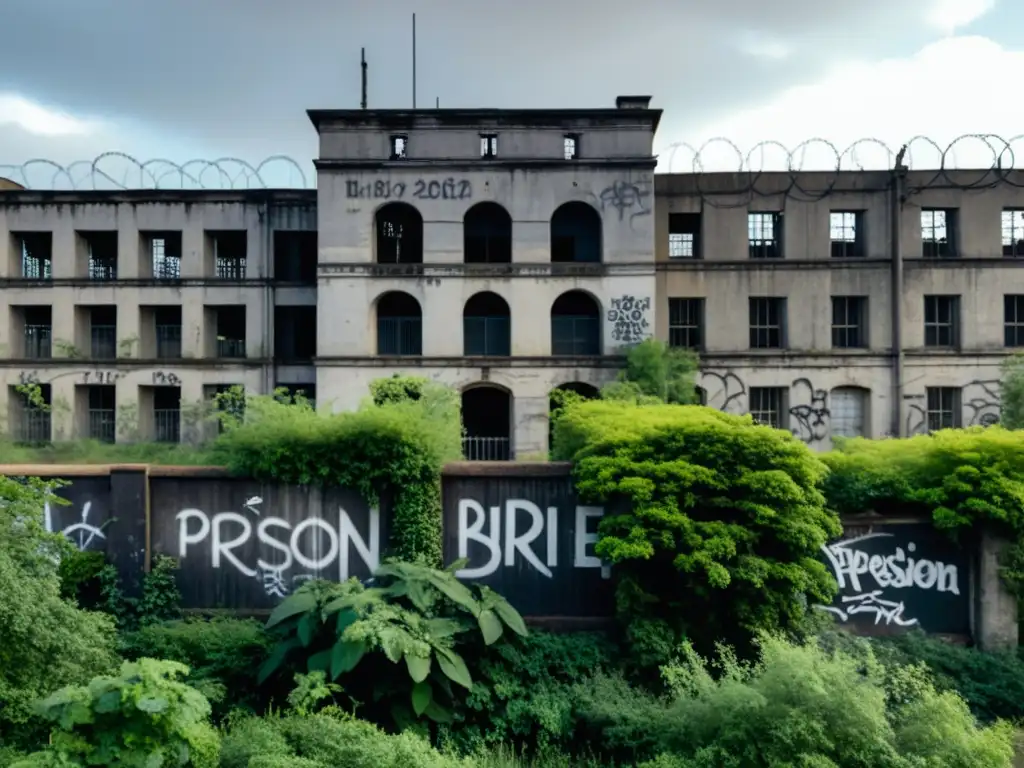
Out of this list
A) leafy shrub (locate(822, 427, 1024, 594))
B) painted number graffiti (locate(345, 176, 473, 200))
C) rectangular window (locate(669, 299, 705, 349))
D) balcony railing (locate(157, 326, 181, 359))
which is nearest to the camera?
leafy shrub (locate(822, 427, 1024, 594))

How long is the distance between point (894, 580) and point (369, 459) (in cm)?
772

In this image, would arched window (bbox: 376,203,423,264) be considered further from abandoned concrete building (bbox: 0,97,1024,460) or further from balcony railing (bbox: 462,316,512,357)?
balcony railing (bbox: 462,316,512,357)

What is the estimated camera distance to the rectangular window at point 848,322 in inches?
987

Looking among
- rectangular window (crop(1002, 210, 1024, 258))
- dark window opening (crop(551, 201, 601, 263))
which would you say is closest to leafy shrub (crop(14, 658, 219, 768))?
dark window opening (crop(551, 201, 601, 263))

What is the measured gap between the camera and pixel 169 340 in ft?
88.0

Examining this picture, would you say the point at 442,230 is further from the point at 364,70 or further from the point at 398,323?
the point at 364,70

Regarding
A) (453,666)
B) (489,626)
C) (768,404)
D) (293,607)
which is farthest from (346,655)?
(768,404)

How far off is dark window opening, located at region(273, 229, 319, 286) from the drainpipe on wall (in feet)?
67.9

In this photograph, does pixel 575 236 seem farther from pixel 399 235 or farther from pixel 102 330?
pixel 102 330

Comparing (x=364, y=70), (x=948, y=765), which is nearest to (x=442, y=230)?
(x=364, y=70)

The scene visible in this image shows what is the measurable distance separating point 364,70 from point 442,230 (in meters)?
9.50

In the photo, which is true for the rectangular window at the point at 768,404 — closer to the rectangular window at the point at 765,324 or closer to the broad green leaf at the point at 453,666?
the rectangular window at the point at 765,324

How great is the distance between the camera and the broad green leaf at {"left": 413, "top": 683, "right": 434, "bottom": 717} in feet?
25.2

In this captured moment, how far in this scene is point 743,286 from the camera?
81.7 ft
